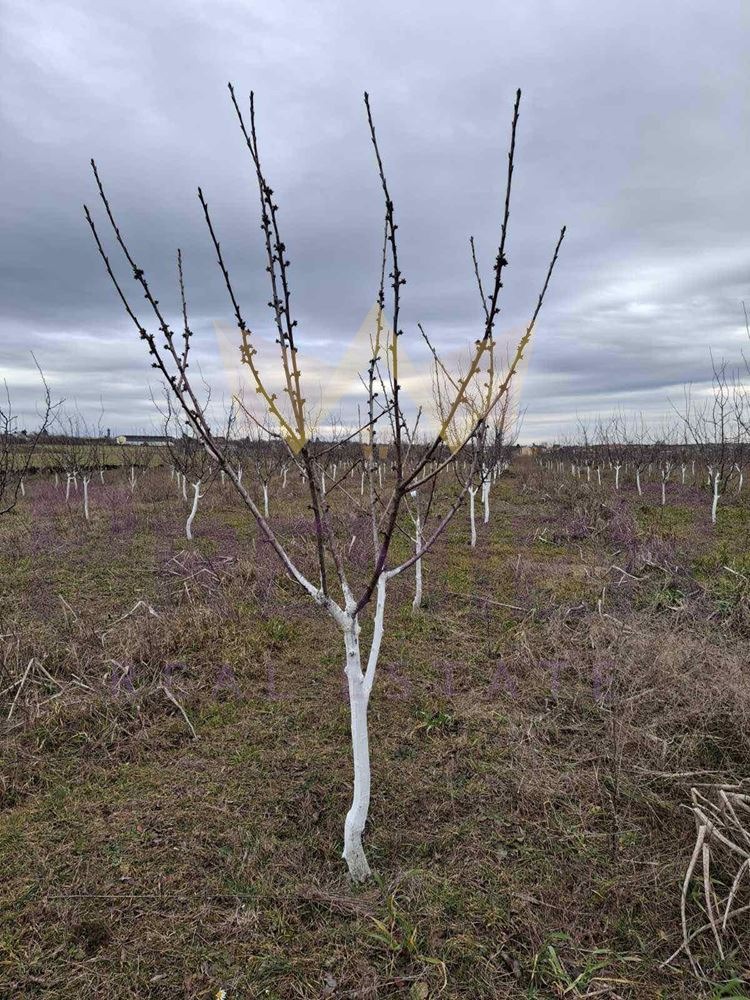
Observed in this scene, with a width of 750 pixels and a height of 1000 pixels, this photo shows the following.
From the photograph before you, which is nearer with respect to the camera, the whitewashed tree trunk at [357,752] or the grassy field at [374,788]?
the grassy field at [374,788]

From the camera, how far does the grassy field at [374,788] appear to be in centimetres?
231

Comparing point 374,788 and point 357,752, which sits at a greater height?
point 357,752

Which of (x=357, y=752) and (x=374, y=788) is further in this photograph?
(x=374, y=788)

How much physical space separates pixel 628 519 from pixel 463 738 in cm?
950

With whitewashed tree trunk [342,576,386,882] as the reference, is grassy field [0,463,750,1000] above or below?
below

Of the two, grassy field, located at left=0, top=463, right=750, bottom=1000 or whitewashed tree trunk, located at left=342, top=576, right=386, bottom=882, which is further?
whitewashed tree trunk, located at left=342, top=576, right=386, bottom=882

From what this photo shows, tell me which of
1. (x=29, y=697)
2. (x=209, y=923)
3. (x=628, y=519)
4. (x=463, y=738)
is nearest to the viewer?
(x=209, y=923)

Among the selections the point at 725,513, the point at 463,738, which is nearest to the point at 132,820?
the point at 463,738

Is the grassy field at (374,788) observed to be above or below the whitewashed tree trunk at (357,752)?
below

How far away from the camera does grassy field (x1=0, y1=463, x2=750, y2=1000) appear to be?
91.1 inches

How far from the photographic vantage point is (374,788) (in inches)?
138

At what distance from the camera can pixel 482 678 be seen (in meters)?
5.16

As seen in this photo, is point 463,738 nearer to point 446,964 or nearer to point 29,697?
point 446,964

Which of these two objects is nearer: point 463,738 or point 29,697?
point 463,738
